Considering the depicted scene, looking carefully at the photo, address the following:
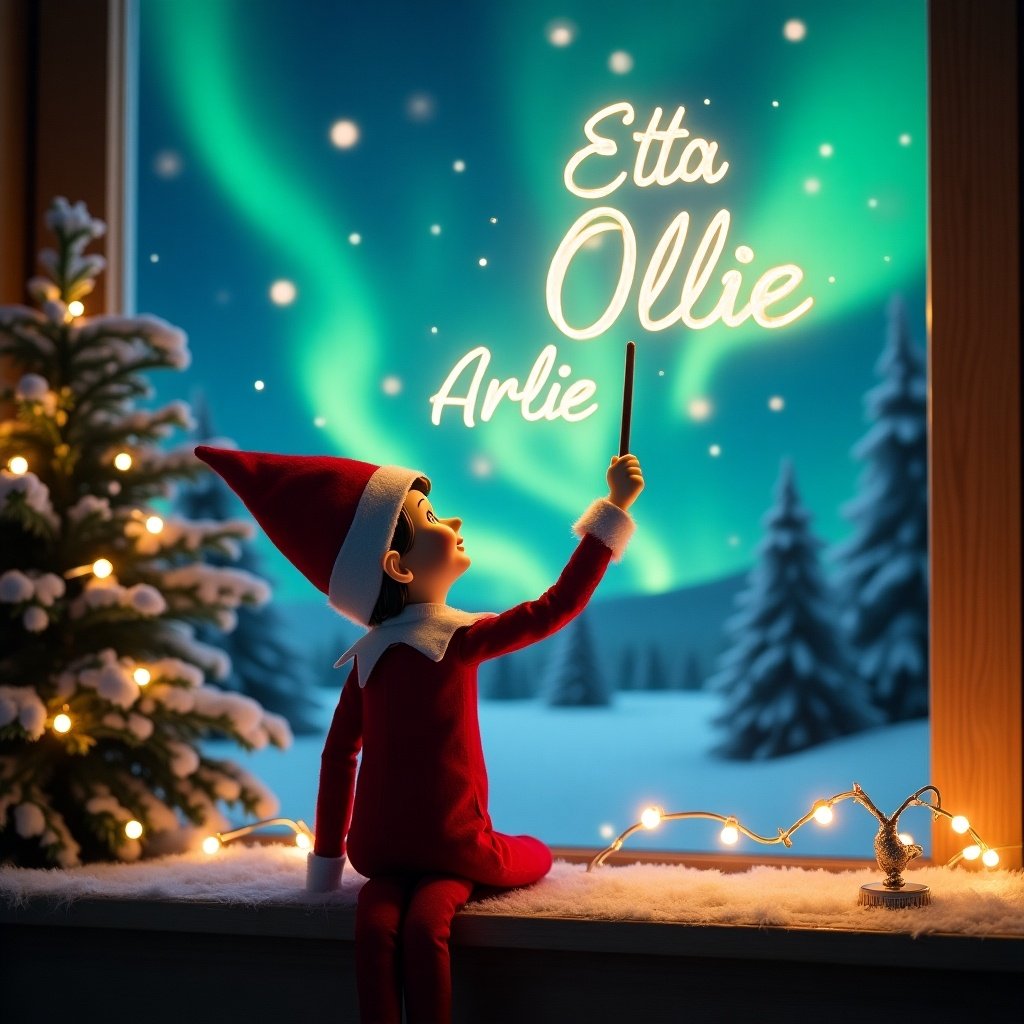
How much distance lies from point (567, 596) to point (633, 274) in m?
0.75

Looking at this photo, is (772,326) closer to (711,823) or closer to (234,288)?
(711,823)

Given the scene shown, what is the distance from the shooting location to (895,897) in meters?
1.84

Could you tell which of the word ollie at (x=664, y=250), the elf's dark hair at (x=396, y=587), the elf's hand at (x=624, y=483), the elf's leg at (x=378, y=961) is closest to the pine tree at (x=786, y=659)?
the word ollie at (x=664, y=250)

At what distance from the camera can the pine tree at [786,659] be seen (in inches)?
89.9

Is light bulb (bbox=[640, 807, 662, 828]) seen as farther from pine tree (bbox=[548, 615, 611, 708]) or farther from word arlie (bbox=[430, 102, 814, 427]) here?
word arlie (bbox=[430, 102, 814, 427])

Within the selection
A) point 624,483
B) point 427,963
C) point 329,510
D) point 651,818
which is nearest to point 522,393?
point 624,483

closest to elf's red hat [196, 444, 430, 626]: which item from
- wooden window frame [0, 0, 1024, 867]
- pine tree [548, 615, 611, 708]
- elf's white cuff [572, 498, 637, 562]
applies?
elf's white cuff [572, 498, 637, 562]

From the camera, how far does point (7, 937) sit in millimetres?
2086

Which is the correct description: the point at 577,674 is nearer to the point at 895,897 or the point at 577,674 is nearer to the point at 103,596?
the point at 895,897

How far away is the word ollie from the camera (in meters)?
2.26

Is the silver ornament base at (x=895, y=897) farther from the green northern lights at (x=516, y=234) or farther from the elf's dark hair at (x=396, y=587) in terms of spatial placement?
the elf's dark hair at (x=396, y=587)

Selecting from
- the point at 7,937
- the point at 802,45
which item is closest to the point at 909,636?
the point at 802,45

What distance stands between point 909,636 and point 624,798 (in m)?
0.65

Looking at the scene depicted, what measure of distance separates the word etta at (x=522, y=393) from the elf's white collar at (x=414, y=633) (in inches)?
19.3
